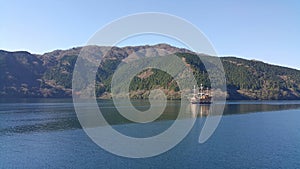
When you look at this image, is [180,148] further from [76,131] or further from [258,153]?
[76,131]

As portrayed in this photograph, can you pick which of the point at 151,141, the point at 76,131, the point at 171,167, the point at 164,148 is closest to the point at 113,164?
the point at 171,167

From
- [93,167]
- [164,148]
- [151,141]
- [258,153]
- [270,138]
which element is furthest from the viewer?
[270,138]

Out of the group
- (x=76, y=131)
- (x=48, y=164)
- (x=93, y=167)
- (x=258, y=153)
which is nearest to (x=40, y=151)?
(x=48, y=164)

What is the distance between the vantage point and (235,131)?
79.5 meters

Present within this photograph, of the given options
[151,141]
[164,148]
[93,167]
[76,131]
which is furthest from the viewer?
[76,131]

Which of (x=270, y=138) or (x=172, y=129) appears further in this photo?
(x=172, y=129)

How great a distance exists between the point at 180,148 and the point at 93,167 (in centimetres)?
1970

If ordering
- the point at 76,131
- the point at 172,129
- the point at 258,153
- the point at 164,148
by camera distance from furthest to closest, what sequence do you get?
the point at 172,129
the point at 76,131
the point at 164,148
the point at 258,153

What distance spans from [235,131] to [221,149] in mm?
24807

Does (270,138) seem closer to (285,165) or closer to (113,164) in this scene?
(285,165)

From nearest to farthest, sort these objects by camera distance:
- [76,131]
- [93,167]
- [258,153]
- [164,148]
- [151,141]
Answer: [93,167] < [258,153] < [164,148] < [151,141] < [76,131]

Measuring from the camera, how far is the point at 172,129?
82938mm

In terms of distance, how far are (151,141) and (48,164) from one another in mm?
24776

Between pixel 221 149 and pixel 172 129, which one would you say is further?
pixel 172 129
